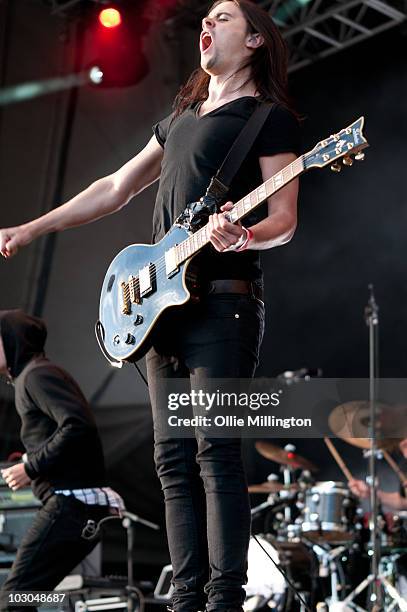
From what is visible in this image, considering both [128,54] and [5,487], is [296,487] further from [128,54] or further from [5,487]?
[128,54]

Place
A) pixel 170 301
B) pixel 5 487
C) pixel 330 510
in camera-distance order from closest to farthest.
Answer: pixel 170 301 → pixel 5 487 → pixel 330 510

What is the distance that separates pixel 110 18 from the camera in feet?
25.6

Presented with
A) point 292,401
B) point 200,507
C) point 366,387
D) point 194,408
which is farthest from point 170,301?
point 366,387

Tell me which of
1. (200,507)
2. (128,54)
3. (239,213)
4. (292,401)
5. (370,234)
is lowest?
(200,507)

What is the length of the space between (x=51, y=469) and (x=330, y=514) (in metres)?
3.77

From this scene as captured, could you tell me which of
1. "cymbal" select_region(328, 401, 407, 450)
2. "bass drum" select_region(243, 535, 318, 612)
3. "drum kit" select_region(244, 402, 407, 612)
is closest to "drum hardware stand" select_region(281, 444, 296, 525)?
"drum kit" select_region(244, 402, 407, 612)

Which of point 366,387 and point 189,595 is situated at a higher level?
point 366,387

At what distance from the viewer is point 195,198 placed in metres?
2.58

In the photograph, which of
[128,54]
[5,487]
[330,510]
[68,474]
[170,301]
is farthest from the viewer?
[128,54]

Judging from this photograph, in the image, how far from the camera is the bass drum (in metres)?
6.02

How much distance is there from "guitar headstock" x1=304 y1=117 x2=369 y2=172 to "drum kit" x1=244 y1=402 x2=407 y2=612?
4.36 meters

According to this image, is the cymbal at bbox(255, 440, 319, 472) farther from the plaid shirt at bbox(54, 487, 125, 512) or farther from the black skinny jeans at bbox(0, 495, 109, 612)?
the black skinny jeans at bbox(0, 495, 109, 612)

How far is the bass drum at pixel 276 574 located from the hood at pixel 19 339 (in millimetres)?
2056

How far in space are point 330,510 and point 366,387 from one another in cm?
132
